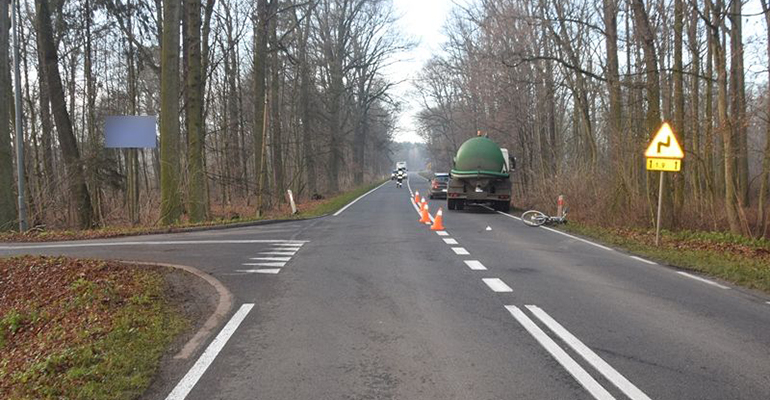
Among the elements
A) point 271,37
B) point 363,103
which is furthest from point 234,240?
point 363,103

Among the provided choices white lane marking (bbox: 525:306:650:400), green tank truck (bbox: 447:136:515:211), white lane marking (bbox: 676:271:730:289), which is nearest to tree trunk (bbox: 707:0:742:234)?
white lane marking (bbox: 676:271:730:289)

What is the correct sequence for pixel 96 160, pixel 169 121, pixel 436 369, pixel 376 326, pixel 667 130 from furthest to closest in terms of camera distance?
1. pixel 96 160
2. pixel 169 121
3. pixel 667 130
4. pixel 376 326
5. pixel 436 369

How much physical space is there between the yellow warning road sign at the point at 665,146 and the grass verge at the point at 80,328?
416 inches

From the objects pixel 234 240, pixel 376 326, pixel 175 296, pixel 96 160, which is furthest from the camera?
pixel 96 160

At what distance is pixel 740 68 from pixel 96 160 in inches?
884

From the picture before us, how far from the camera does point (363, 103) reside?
48.0 meters

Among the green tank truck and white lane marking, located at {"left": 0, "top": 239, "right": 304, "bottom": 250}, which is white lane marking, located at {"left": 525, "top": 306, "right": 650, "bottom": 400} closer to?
white lane marking, located at {"left": 0, "top": 239, "right": 304, "bottom": 250}

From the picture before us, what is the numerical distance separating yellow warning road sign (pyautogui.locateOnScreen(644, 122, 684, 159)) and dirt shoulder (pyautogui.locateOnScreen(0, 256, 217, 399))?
10.0 m

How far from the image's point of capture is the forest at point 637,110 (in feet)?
50.5

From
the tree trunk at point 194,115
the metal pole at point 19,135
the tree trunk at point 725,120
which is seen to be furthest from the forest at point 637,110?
the metal pole at point 19,135

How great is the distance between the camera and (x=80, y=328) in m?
6.17

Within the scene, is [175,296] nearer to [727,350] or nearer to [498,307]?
[498,307]

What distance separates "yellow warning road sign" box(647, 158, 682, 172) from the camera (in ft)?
41.8

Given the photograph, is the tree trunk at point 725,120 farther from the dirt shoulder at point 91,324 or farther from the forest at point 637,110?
the dirt shoulder at point 91,324
